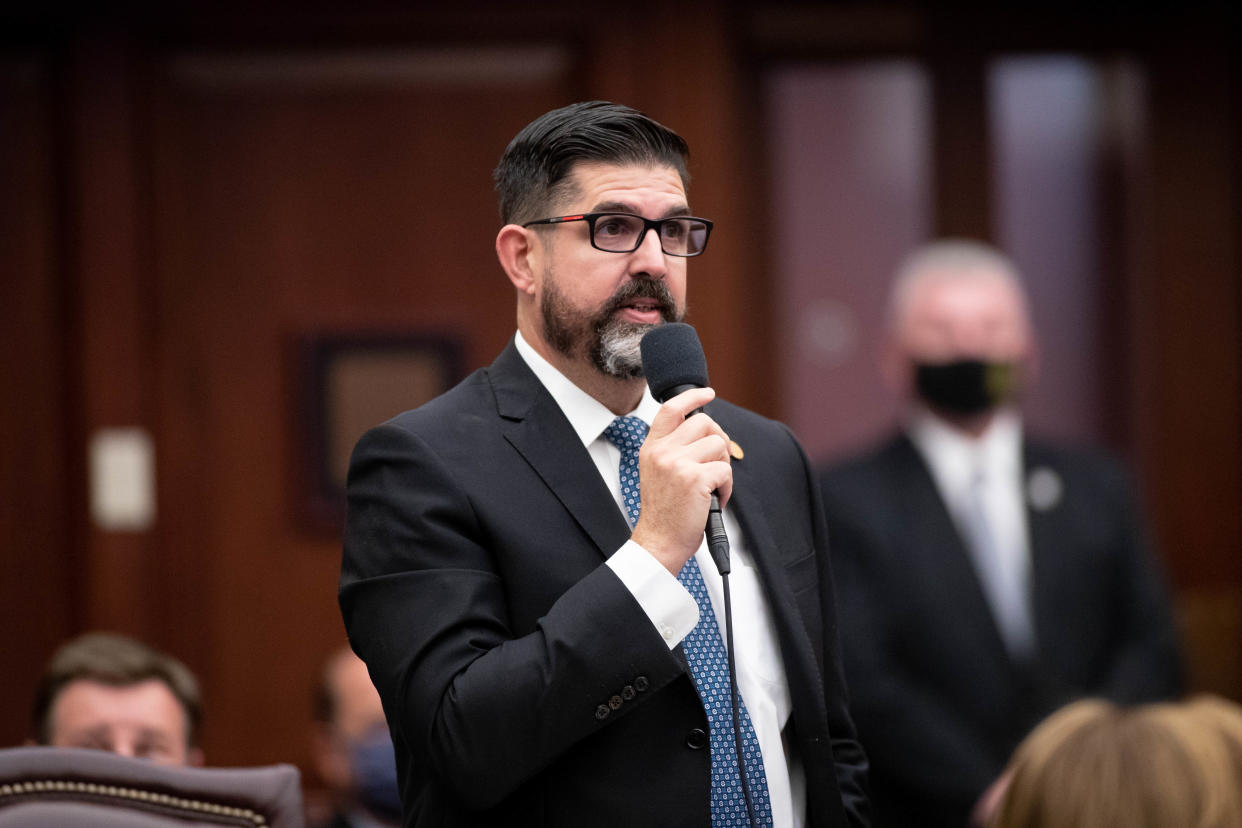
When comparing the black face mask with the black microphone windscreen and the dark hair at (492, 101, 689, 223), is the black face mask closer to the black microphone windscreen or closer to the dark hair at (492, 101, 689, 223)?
the dark hair at (492, 101, 689, 223)

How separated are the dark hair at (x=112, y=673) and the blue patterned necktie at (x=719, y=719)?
1214mm

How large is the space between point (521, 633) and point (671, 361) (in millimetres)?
372

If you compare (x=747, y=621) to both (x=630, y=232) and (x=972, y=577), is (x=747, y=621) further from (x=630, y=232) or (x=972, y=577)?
(x=972, y=577)

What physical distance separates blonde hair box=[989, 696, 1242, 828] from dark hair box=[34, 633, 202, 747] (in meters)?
1.69

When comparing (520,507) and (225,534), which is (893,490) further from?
(225,534)

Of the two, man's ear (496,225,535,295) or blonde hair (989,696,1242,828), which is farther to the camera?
man's ear (496,225,535,295)

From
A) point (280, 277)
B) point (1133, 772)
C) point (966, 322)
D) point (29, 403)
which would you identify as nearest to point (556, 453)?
point (1133, 772)

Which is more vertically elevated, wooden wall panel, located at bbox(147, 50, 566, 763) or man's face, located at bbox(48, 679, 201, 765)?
wooden wall panel, located at bbox(147, 50, 566, 763)

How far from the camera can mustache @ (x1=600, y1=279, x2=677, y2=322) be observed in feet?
6.15

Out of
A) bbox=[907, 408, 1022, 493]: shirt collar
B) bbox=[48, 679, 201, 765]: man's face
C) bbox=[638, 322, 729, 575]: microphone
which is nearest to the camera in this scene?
bbox=[638, 322, 729, 575]: microphone

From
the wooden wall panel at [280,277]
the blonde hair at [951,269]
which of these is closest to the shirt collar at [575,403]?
the blonde hair at [951,269]

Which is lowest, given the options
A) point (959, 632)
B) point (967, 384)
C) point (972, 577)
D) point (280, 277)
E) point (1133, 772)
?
point (959, 632)

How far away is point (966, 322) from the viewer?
11.5 feet

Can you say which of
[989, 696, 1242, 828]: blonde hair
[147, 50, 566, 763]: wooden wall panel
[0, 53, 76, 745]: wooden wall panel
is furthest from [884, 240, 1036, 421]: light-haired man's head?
[0, 53, 76, 745]: wooden wall panel
